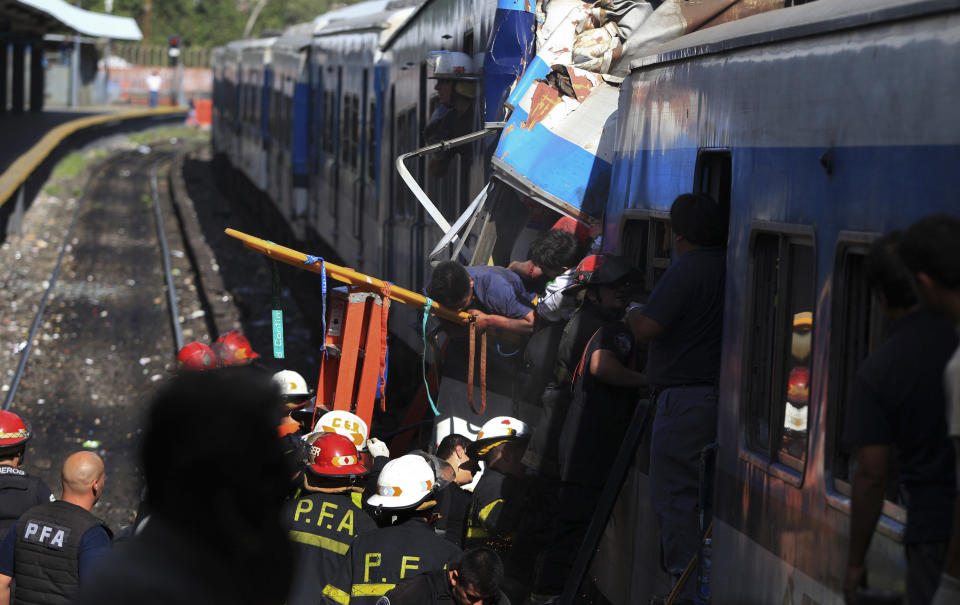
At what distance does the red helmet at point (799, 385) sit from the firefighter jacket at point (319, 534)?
1.93 m

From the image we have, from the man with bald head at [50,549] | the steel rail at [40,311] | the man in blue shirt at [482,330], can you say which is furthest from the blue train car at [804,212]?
the steel rail at [40,311]

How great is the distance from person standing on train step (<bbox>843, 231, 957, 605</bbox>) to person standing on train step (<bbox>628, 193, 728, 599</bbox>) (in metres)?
1.87

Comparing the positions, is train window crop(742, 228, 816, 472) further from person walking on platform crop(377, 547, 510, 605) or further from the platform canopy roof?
the platform canopy roof

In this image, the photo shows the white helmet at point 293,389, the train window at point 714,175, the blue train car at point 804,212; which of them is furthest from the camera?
the white helmet at point 293,389

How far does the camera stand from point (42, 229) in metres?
24.7

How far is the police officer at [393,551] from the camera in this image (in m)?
5.05

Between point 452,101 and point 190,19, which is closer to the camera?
point 452,101

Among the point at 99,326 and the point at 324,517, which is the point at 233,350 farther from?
the point at 99,326

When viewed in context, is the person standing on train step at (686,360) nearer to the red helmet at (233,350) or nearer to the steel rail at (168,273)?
the red helmet at (233,350)

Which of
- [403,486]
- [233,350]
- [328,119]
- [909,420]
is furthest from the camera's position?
[328,119]

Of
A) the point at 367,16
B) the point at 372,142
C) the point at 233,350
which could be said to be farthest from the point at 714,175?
the point at 367,16

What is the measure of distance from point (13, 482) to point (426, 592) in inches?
91.5

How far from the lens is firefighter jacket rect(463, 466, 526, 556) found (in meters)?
6.37

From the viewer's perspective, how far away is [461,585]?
4.59 meters
